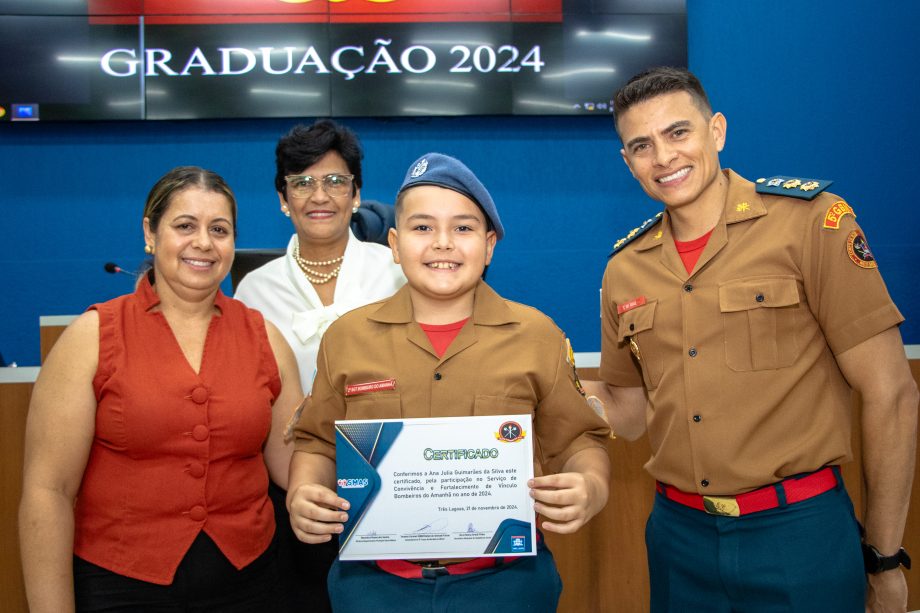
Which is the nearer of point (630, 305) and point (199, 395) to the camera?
point (199, 395)

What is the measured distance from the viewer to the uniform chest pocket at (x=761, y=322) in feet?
5.43

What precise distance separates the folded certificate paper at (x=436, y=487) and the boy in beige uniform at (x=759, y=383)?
495mm

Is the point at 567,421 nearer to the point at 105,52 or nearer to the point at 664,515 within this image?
the point at 664,515

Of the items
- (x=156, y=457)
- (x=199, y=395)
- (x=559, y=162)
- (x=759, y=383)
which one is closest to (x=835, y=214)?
(x=759, y=383)

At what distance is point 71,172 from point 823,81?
515cm

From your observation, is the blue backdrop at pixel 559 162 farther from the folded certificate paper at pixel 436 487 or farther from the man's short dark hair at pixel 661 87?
the folded certificate paper at pixel 436 487

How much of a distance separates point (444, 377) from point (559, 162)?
3956mm

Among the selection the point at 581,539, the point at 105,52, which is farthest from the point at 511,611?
the point at 105,52

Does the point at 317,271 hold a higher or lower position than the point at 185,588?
higher

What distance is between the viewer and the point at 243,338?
1843mm

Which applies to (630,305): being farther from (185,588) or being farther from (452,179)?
(185,588)

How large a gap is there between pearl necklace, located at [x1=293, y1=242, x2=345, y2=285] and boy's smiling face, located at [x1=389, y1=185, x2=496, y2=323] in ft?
2.81

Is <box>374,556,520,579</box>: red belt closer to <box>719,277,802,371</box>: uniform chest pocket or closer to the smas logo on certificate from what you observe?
the smas logo on certificate

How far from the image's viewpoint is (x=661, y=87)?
1764 mm
